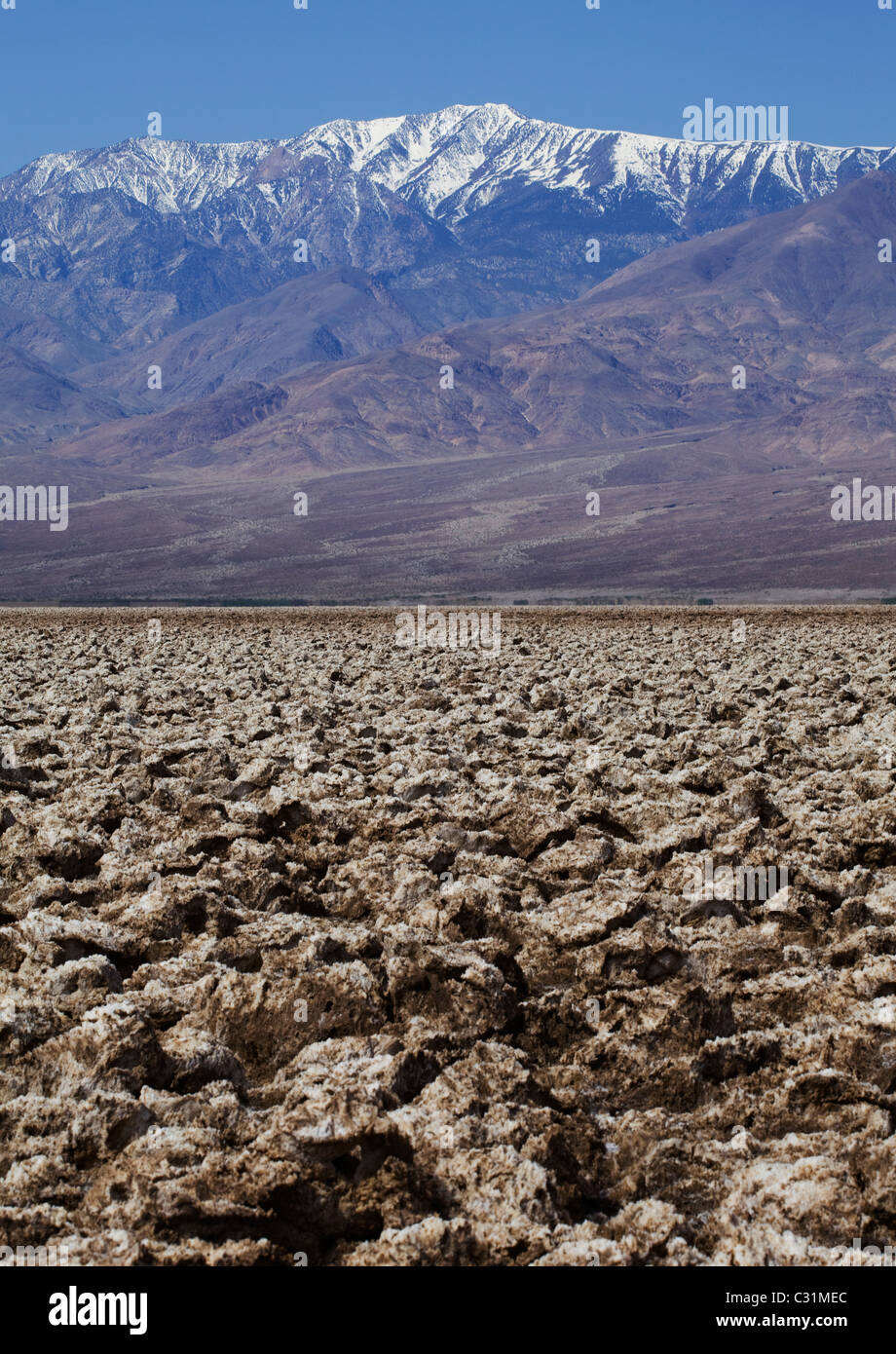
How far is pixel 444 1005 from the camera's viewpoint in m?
4.80

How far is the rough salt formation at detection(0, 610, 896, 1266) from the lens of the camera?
11.6 ft

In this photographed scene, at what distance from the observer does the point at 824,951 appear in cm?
534

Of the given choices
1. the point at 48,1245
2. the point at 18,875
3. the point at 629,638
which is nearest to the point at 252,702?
the point at 18,875

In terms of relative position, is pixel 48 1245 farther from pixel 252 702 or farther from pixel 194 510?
pixel 194 510

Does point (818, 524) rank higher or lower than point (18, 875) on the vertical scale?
higher

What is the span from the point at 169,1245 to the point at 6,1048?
1.21m

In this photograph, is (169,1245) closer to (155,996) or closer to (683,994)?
(155,996)

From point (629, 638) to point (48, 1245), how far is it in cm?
2451

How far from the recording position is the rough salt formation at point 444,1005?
3533mm

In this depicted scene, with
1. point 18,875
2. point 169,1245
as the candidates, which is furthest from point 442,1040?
point 18,875

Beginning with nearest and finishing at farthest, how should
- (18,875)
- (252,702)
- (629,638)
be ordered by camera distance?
(18,875)
(252,702)
(629,638)
